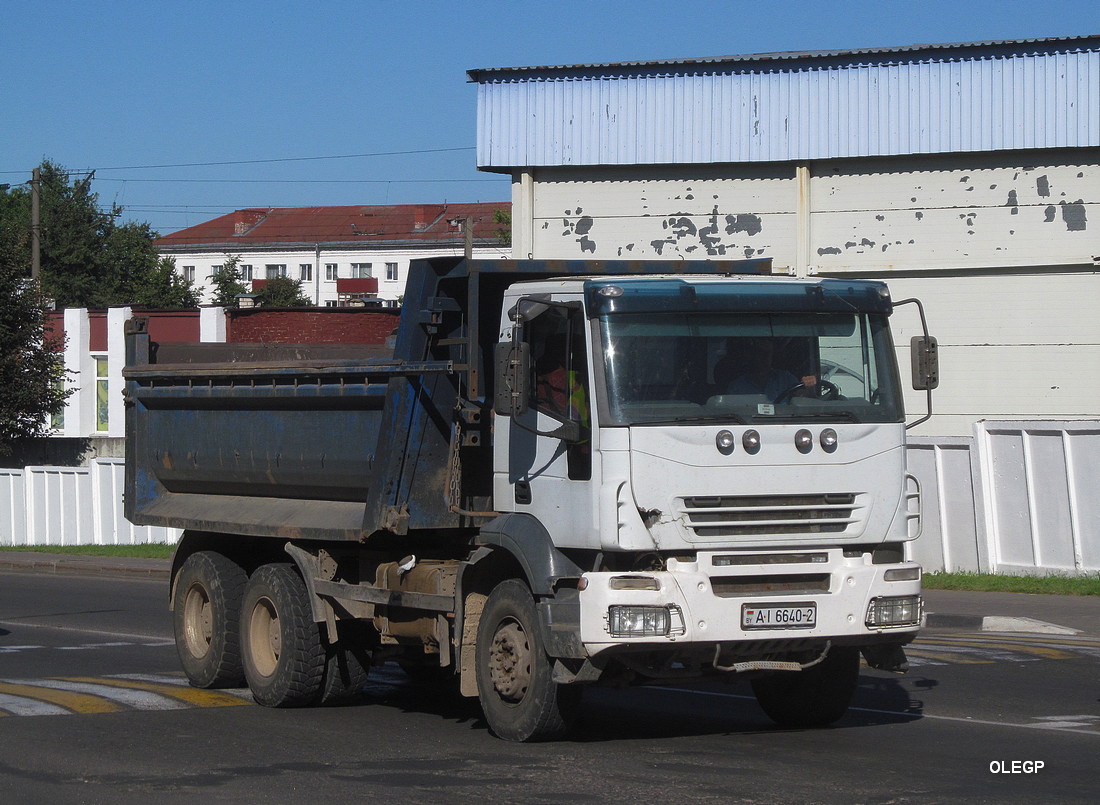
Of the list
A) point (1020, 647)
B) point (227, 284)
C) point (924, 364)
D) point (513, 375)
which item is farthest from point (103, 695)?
point (227, 284)

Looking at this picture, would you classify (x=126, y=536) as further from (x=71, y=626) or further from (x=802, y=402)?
(x=802, y=402)

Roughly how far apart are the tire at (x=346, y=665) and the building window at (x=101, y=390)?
1466 inches

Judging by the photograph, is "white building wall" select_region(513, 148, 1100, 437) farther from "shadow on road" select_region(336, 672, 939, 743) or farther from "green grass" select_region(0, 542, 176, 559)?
"shadow on road" select_region(336, 672, 939, 743)

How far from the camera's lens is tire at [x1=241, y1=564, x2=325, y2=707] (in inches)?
420

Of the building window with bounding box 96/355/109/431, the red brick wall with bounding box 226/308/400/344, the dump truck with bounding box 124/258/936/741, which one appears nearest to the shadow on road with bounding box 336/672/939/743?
the dump truck with bounding box 124/258/936/741

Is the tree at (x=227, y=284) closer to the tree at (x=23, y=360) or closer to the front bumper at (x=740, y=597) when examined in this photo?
the tree at (x=23, y=360)

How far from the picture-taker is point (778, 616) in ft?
27.0

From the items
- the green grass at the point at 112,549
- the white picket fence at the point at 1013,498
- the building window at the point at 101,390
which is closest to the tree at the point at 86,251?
the building window at the point at 101,390

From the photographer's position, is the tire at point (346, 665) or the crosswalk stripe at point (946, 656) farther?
the crosswalk stripe at point (946, 656)

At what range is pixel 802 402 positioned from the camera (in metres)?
8.52

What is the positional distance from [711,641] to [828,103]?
17407 millimetres

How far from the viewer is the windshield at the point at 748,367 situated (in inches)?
325

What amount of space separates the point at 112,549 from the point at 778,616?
23767mm

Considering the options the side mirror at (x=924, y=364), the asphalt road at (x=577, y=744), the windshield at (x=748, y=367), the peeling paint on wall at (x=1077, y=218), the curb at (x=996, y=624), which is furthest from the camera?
the peeling paint on wall at (x=1077, y=218)
